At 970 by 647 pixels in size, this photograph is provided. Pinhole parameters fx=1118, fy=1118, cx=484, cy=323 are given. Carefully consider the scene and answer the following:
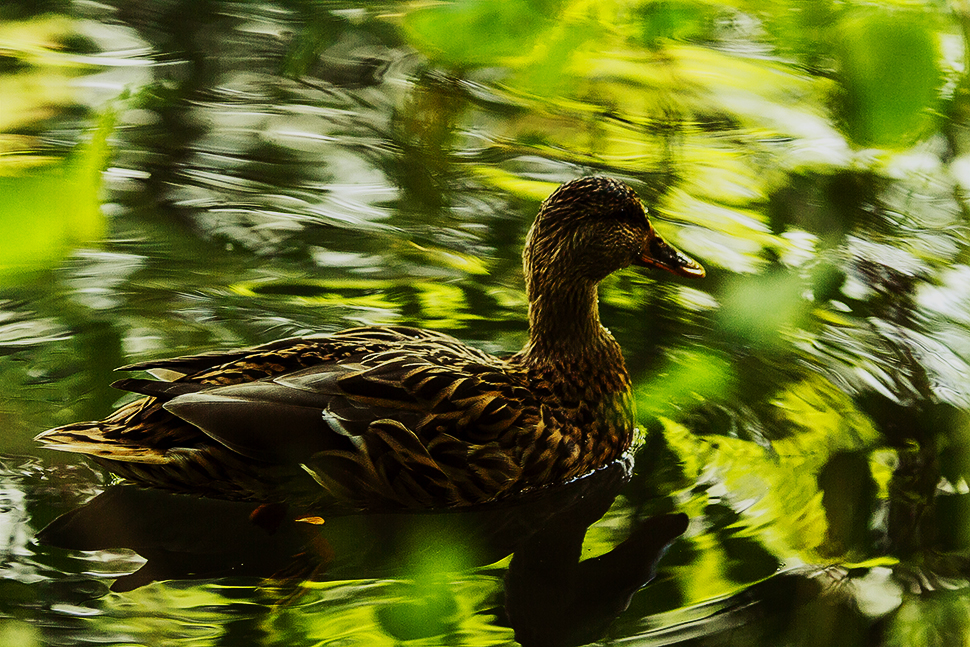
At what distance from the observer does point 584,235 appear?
15.6ft

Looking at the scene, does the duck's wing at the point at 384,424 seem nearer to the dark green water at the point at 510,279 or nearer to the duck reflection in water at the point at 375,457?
the duck reflection in water at the point at 375,457

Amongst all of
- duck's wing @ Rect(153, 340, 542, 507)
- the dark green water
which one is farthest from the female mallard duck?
the dark green water

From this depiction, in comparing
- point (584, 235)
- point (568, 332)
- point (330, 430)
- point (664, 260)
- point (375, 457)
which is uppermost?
point (584, 235)

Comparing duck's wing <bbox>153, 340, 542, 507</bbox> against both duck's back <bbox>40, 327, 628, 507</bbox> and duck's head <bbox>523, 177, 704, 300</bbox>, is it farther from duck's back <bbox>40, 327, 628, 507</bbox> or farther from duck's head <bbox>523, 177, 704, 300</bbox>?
duck's head <bbox>523, 177, 704, 300</bbox>

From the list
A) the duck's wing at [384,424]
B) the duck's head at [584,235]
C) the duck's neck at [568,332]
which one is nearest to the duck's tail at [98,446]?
the duck's wing at [384,424]

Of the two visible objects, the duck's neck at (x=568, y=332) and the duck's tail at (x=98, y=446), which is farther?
the duck's neck at (x=568, y=332)

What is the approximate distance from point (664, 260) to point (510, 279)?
104cm

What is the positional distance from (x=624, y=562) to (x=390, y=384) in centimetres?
108

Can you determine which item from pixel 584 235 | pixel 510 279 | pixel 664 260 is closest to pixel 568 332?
pixel 584 235

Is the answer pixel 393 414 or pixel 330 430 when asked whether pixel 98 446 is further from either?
pixel 393 414

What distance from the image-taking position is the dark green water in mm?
1918

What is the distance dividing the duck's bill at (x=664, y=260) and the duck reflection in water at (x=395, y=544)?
42.2 inches

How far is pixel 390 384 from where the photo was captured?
4195mm

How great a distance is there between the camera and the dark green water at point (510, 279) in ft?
6.29
